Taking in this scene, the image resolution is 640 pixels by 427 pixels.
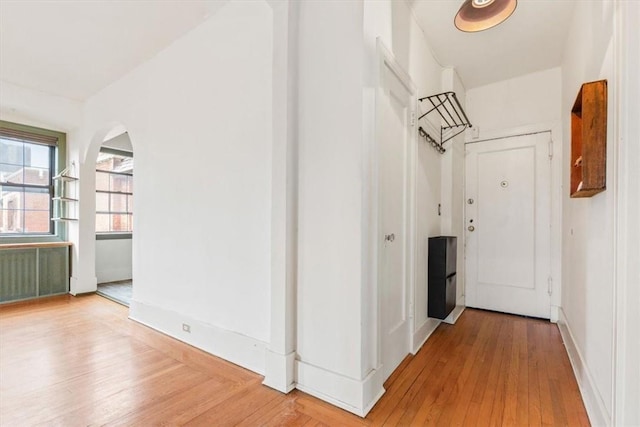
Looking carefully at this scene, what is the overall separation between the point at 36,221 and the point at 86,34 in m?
3.07

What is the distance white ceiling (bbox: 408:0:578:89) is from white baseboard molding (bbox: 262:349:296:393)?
264 cm

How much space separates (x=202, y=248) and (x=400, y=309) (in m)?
1.64

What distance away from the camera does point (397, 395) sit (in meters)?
1.78

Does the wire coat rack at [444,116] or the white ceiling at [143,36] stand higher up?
the white ceiling at [143,36]

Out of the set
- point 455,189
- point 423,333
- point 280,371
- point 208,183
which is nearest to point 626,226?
point 423,333

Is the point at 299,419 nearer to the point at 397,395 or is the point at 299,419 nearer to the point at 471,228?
the point at 397,395

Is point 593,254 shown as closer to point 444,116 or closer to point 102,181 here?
point 444,116

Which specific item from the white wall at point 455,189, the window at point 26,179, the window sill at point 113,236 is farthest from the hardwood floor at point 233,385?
the window sill at point 113,236

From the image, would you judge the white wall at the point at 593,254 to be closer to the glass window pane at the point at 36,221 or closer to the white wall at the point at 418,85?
the white wall at the point at 418,85

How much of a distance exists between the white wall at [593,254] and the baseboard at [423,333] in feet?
3.24

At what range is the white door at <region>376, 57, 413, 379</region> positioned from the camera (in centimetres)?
189

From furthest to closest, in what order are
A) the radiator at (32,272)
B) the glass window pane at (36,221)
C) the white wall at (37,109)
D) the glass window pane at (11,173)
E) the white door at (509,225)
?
the glass window pane at (36,221) → the glass window pane at (11,173) → the radiator at (32,272) → the white wall at (37,109) → the white door at (509,225)

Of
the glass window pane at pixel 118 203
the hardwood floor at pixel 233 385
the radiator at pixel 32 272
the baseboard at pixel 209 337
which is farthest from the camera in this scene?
the glass window pane at pixel 118 203

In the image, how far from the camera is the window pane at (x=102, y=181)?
16.4ft
